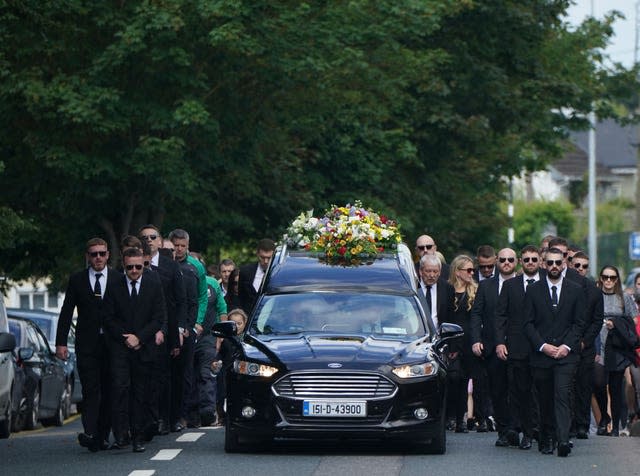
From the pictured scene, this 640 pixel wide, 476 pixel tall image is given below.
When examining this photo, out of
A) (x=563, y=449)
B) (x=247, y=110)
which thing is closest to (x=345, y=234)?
(x=563, y=449)

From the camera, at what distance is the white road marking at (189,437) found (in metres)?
17.1

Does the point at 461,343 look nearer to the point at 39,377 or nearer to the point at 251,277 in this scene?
the point at 251,277

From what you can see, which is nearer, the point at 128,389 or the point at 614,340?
the point at 128,389

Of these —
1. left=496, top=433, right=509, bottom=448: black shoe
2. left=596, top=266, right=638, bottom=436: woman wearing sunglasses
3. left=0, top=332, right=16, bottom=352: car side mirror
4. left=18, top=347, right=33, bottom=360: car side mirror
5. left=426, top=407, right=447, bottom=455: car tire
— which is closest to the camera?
left=426, top=407, right=447, bottom=455: car tire

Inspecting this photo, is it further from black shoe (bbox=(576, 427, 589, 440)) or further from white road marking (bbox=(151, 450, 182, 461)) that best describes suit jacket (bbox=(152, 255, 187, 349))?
black shoe (bbox=(576, 427, 589, 440))

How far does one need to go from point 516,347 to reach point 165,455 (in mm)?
3181

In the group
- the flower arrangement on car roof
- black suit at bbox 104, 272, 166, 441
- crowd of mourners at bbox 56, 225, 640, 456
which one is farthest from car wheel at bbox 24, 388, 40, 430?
black suit at bbox 104, 272, 166, 441

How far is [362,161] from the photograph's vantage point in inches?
1596

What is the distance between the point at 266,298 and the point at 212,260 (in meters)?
29.8

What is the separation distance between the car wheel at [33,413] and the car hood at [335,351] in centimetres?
809

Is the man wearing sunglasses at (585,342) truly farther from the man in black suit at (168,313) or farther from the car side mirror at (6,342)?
the car side mirror at (6,342)

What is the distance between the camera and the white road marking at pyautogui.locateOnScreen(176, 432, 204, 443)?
17.1 m

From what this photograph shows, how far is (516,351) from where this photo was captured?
636 inches

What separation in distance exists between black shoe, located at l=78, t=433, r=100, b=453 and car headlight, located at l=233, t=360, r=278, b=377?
151 cm
